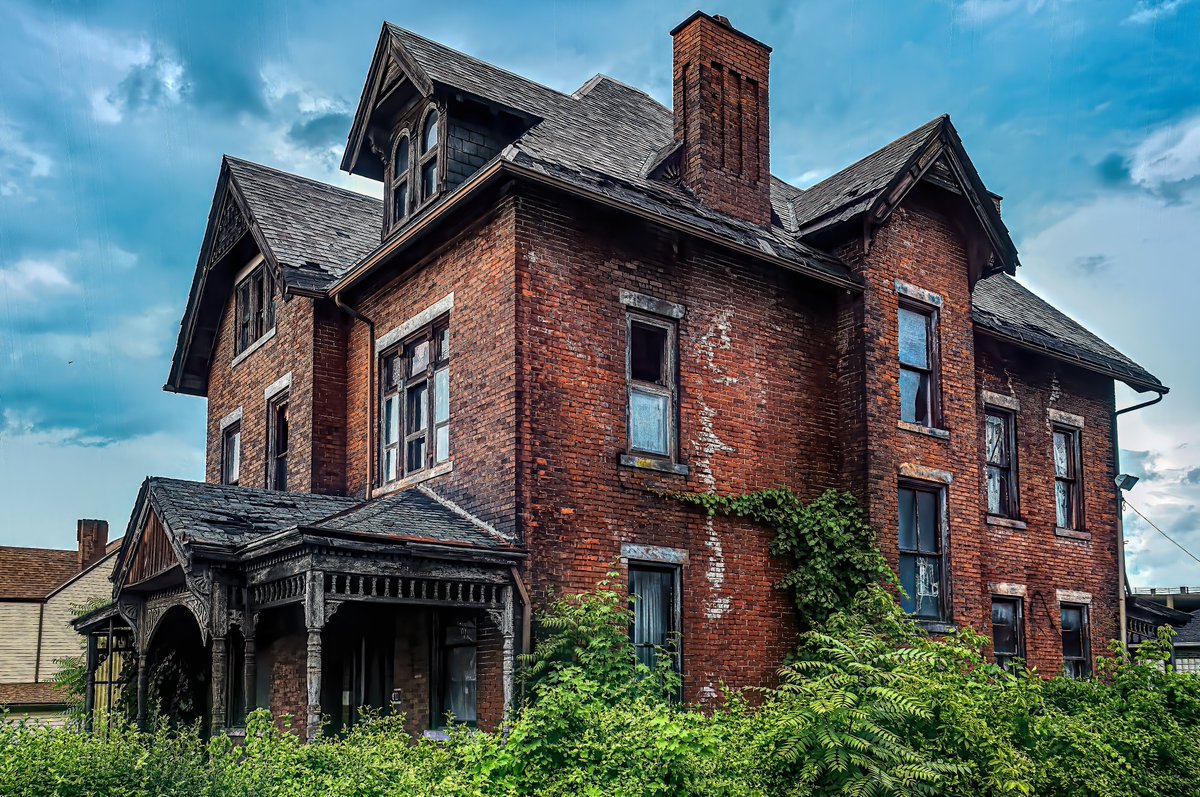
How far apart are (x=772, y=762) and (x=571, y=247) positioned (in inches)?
292

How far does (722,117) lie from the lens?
17.4 m

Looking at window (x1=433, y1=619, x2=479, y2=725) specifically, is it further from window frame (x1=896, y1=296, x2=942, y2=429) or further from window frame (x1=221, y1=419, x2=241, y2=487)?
window frame (x1=221, y1=419, x2=241, y2=487)

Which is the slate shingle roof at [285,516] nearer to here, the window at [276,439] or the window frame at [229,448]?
the window at [276,439]

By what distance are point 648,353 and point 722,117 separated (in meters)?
4.36

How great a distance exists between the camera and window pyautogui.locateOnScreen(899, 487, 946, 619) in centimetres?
1669

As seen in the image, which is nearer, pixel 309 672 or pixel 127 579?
pixel 309 672

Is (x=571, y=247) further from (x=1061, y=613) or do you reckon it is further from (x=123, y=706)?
(x=1061, y=613)

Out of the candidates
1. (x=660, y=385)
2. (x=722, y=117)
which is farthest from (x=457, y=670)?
(x=722, y=117)

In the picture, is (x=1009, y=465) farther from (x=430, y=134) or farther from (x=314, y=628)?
(x=314, y=628)

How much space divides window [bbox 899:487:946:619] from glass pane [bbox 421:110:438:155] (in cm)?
860

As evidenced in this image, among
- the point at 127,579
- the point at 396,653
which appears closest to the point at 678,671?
the point at 396,653

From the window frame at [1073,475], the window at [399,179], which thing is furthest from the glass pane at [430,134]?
the window frame at [1073,475]

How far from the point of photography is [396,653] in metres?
15.6

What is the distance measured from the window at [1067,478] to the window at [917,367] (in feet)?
15.4
